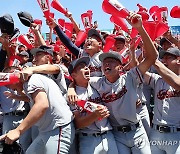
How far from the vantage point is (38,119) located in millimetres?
3109

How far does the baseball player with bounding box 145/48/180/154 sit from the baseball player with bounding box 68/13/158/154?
0.67 ft

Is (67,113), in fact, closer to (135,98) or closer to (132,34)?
(135,98)

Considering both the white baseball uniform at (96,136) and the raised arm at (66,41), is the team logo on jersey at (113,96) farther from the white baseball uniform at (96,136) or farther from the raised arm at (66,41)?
the raised arm at (66,41)

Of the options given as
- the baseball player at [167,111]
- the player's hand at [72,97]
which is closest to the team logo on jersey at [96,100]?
the player's hand at [72,97]

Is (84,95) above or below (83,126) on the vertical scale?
above

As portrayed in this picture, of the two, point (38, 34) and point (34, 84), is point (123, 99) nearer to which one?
point (34, 84)

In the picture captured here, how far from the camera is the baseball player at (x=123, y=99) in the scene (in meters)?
3.65

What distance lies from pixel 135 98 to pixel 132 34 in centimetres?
94

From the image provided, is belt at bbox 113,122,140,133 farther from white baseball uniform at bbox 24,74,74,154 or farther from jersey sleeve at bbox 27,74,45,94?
jersey sleeve at bbox 27,74,45,94

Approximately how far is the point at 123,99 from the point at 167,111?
623 mm

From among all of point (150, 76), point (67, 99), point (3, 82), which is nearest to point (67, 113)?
point (67, 99)

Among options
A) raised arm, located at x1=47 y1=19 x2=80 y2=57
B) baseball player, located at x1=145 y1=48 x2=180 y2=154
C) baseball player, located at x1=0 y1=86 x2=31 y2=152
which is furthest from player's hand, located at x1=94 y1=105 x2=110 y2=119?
baseball player, located at x1=0 y1=86 x2=31 y2=152

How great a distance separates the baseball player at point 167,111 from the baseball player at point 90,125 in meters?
0.62

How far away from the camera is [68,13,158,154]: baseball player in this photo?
12.0 ft
